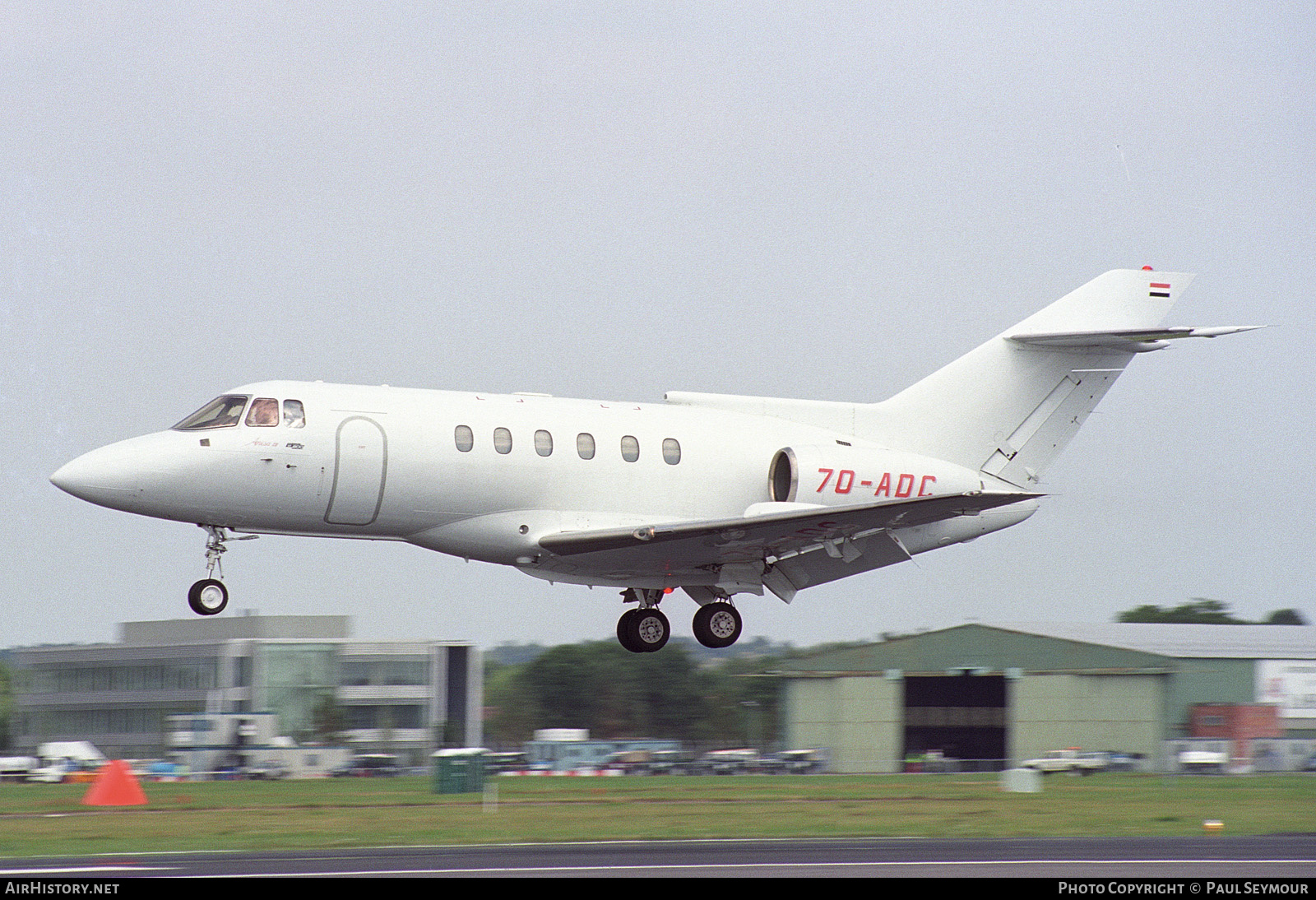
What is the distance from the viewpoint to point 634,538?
2069 centimetres

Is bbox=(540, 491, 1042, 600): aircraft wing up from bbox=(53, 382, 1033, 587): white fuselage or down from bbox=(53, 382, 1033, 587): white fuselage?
down

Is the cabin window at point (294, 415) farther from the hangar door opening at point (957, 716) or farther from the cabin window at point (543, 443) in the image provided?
the hangar door opening at point (957, 716)

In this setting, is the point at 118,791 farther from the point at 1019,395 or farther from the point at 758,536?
the point at 1019,395

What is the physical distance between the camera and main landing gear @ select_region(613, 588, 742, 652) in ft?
75.5

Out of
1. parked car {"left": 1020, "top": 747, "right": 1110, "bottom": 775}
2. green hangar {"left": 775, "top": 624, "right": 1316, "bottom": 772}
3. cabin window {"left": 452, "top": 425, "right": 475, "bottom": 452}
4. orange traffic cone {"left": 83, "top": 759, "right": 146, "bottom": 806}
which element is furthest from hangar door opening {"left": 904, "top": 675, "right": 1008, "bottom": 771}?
cabin window {"left": 452, "top": 425, "right": 475, "bottom": 452}

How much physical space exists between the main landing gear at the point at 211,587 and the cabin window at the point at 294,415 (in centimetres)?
160

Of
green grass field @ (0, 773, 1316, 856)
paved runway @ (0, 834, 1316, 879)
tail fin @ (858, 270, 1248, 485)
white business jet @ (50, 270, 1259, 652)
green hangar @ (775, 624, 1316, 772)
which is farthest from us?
green hangar @ (775, 624, 1316, 772)

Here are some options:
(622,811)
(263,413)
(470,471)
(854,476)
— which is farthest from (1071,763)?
(263,413)

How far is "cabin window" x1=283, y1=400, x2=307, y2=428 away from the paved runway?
5423mm

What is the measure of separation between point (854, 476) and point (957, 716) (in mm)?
29082

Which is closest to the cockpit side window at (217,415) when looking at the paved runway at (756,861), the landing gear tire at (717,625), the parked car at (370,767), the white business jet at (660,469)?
the white business jet at (660,469)

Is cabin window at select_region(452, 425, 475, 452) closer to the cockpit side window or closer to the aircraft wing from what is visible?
the aircraft wing

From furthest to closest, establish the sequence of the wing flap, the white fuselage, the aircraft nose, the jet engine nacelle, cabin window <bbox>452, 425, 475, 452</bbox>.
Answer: the jet engine nacelle < cabin window <bbox>452, 425, 475, 452</bbox> < the wing flap < the white fuselage < the aircraft nose
